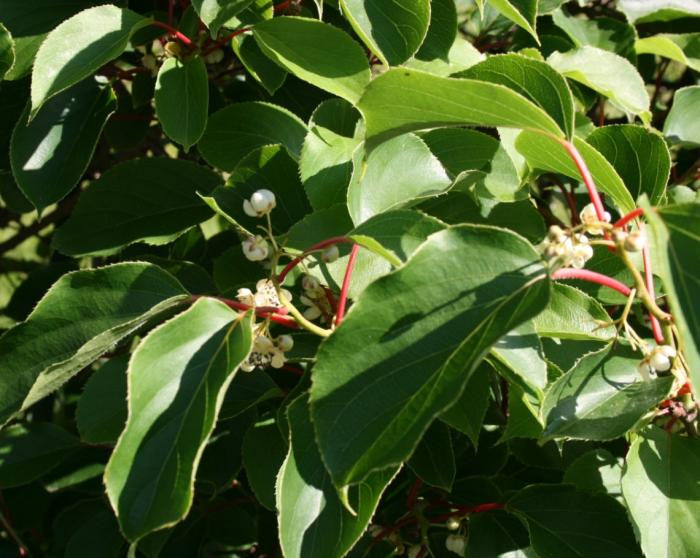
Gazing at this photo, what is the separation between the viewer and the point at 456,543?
1621 mm

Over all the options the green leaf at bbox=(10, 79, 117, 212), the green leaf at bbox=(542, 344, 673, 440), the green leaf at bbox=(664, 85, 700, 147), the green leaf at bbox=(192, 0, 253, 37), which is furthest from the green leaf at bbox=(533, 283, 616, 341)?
the green leaf at bbox=(10, 79, 117, 212)

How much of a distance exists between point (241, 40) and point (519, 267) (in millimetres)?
859

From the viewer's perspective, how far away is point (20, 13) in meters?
1.70

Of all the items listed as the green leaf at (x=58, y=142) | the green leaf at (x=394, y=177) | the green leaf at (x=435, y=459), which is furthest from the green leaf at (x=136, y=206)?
the green leaf at (x=435, y=459)

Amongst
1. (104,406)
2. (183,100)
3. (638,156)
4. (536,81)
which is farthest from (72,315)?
(638,156)

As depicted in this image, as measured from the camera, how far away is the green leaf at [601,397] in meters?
1.20

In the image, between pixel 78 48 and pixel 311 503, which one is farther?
pixel 78 48

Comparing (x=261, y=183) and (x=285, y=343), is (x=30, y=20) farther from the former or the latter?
(x=285, y=343)

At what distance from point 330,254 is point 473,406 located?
1.01 ft

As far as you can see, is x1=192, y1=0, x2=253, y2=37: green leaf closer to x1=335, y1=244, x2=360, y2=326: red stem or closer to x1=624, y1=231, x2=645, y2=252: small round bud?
x1=335, y1=244, x2=360, y2=326: red stem

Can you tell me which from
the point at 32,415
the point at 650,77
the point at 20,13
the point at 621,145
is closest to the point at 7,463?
the point at 32,415

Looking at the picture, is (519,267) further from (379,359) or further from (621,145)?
(621,145)

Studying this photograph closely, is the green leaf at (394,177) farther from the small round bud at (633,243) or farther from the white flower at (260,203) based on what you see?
the small round bud at (633,243)

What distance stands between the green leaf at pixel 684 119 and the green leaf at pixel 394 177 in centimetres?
81
